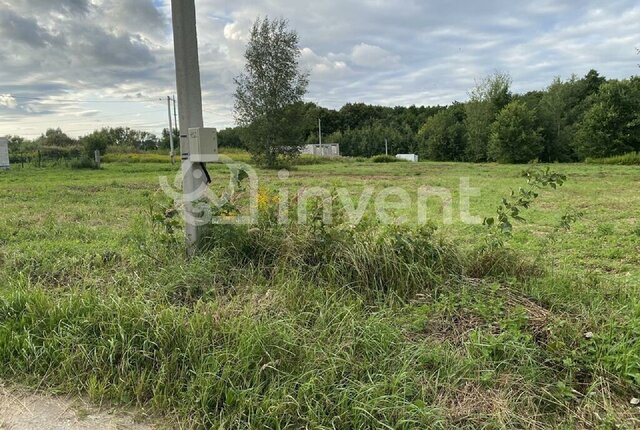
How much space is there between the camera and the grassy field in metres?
1.62

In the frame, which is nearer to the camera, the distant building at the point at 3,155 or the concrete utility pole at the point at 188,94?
the concrete utility pole at the point at 188,94

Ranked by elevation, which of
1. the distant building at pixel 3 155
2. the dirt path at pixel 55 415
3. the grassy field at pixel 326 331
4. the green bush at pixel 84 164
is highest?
the distant building at pixel 3 155

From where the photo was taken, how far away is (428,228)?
8.81 ft

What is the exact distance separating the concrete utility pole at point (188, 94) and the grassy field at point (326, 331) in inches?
8.0

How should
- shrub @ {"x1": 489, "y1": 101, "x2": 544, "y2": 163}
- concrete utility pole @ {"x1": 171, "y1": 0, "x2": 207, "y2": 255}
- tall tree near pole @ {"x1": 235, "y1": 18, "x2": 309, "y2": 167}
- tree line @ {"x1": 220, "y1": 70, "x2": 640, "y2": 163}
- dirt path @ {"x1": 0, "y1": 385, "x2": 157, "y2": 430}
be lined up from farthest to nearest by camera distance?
shrub @ {"x1": 489, "y1": 101, "x2": 544, "y2": 163} → tree line @ {"x1": 220, "y1": 70, "x2": 640, "y2": 163} → tall tree near pole @ {"x1": 235, "y1": 18, "x2": 309, "y2": 167} → concrete utility pole @ {"x1": 171, "y1": 0, "x2": 207, "y2": 255} → dirt path @ {"x1": 0, "y1": 385, "x2": 157, "y2": 430}

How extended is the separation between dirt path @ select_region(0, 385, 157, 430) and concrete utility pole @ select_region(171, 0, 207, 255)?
3.95 ft

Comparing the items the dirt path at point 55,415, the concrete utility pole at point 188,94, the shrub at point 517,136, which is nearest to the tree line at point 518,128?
the shrub at point 517,136

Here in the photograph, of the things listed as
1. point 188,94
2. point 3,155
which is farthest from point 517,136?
point 3,155

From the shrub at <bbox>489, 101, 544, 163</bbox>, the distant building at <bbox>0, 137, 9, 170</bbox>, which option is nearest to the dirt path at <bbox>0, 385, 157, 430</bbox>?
the distant building at <bbox>0, 137, 9, 170</bbox>

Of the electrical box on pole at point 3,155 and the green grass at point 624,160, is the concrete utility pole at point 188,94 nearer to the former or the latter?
the electrical box on pole at point 3,155

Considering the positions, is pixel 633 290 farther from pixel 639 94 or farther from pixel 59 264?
pixel 639 94

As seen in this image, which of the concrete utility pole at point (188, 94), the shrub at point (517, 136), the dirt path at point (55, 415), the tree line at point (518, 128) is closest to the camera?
the dirt path at point (55, 415)

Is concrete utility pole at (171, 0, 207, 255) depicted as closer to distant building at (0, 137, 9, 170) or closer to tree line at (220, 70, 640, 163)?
Answer: tree line at (220, 70, 640, 163)

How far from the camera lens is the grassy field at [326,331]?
162 cm
